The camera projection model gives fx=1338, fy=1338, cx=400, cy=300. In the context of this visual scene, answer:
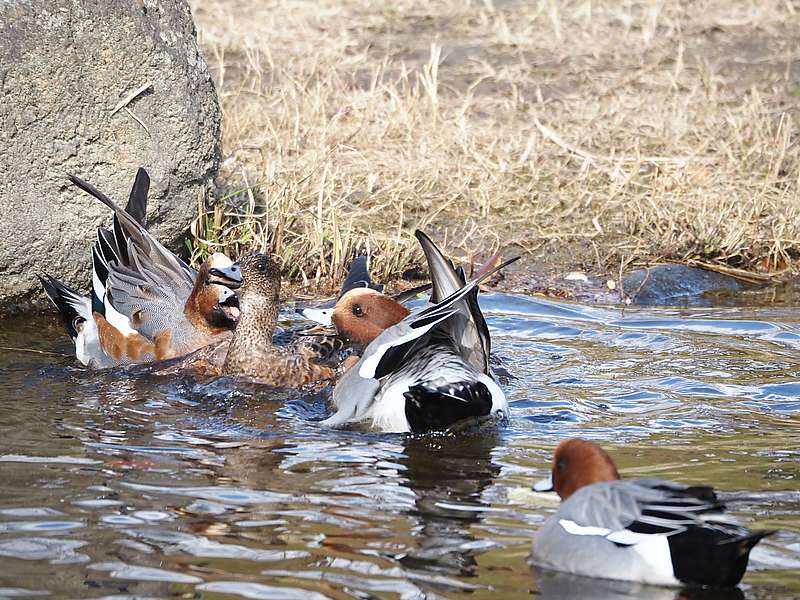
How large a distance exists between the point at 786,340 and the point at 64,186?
3.25m

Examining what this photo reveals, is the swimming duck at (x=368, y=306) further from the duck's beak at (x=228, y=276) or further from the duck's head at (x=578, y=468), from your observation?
the duck's head at (x=578, y=468)

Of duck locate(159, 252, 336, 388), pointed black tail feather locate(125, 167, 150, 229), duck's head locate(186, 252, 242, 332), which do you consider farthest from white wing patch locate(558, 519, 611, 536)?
pointed black tail feather locate(125, 167, 150, 229)

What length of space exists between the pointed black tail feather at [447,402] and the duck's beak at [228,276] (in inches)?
50.7

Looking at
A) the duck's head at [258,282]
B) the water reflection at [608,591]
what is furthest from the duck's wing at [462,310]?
the water reflection at [608,591]

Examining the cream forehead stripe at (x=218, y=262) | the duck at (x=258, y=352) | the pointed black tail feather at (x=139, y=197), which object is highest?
the pointed black tail feather at (x=139, y=197)

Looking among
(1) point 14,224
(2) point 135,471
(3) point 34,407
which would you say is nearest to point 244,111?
(1) point 14,224

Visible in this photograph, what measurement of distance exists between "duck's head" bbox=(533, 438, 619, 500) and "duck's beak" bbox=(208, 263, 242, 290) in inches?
93.2

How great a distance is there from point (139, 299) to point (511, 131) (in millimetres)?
3443

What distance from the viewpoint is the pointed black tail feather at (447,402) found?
14.8ft

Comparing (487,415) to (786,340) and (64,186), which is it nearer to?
(786,340)

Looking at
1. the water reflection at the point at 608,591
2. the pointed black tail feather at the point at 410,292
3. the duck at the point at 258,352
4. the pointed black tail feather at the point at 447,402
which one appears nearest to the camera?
the water reflection at the point at 608,591

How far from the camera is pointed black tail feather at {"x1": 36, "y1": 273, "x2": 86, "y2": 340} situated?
19.1 ft

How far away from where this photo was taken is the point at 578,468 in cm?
345

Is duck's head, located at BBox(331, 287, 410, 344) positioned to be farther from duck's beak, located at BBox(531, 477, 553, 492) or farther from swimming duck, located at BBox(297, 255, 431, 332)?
duck's beak, located at BBox(531, 477, 553, 492)
